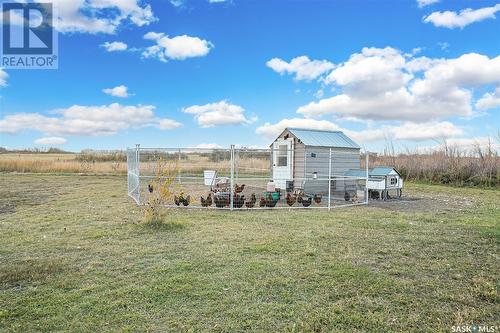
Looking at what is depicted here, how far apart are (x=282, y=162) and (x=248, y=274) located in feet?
36.4

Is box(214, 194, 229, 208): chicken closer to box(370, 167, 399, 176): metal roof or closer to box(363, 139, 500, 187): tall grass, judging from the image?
box(370, 167, 399, 176): metal roof

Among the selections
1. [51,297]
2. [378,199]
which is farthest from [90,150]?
[51,297]

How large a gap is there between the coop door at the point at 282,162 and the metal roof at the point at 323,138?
0.62 meters

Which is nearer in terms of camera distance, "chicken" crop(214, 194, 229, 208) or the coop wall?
"chicken" crop(214, 194, 229, 208)

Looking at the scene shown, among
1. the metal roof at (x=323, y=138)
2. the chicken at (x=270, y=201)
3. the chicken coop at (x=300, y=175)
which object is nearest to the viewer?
the chicken at (x=270, y=201)

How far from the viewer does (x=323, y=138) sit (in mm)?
15312

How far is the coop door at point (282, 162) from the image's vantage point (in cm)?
1488

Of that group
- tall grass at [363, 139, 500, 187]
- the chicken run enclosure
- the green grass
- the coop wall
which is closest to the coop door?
the chicken run enclosure

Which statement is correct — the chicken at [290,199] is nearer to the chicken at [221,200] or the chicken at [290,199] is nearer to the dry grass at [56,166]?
the chicken at [221,200]

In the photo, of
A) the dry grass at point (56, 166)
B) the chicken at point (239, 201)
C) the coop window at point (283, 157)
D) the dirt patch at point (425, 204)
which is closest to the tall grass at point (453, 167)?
the dirt patch at point (425, 204)

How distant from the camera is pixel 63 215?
9.30m

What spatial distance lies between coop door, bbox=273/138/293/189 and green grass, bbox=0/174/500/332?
636 cm

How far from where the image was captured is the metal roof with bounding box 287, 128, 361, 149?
1446 centimetres

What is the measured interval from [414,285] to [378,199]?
9820 millimetres
